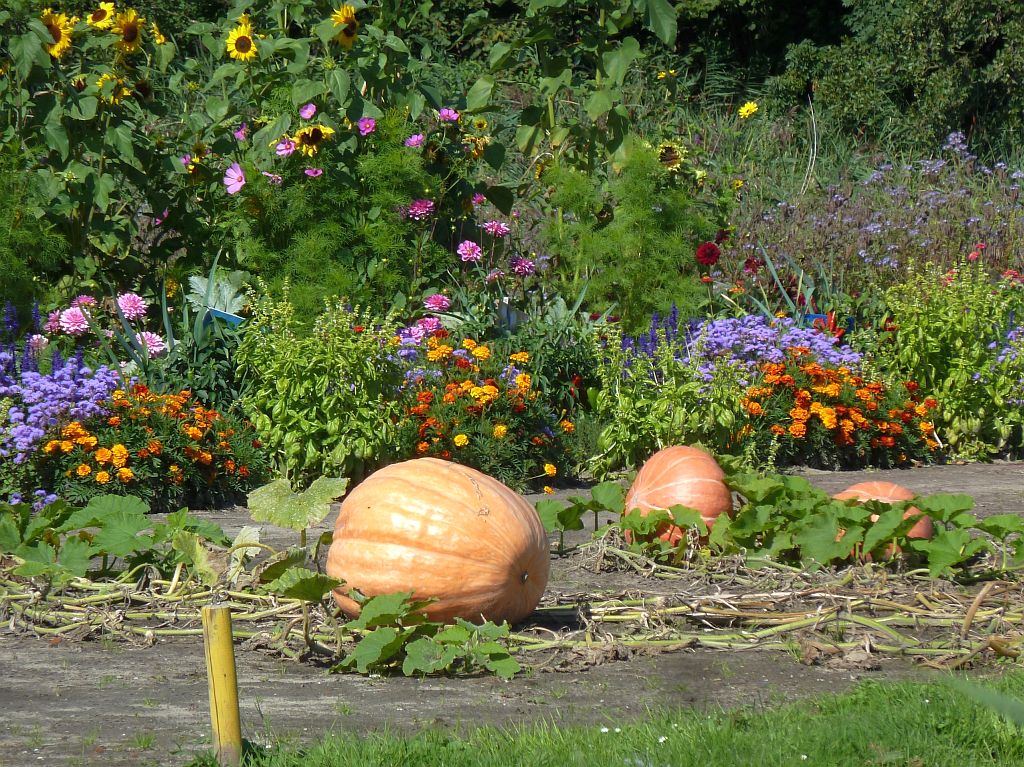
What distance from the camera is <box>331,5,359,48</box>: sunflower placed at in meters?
6.75

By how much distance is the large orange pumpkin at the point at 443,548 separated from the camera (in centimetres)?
346

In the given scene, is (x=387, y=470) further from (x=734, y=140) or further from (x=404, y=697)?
(x=734, y=140)

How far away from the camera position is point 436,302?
6984mm

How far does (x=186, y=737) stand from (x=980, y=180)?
11.9 m

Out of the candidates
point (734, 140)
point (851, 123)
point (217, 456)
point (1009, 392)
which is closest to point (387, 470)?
point (217, 456)

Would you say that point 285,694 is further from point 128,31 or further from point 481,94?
point 128,31

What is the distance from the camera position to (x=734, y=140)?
1362cm

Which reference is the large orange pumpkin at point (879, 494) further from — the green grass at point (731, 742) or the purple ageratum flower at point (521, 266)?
the purple ageratum flower at point (521, 266)

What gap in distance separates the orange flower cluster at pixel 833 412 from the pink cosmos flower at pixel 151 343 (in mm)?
3056

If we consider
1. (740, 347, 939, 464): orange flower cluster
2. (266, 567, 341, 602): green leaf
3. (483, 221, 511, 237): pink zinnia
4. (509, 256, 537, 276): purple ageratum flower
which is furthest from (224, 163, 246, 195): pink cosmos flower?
(266, 567, 341, 602): green leaf

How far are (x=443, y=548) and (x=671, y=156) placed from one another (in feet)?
15.7

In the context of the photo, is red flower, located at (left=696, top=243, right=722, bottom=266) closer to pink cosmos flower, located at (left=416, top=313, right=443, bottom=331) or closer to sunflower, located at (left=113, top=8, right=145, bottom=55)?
pink cosmos flower, located at (left=416, top=313, right=443, bottom=331)

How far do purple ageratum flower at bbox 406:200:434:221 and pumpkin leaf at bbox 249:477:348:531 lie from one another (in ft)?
11.4

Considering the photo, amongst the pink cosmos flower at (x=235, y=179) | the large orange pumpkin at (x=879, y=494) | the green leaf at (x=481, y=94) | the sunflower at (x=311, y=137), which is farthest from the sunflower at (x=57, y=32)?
the large orange pumpkin at (x=879, y=494)
